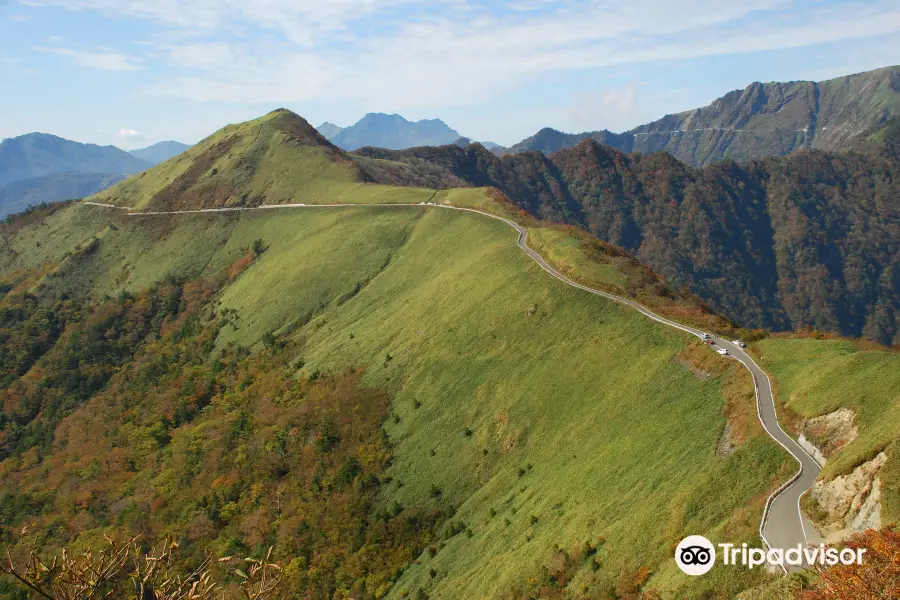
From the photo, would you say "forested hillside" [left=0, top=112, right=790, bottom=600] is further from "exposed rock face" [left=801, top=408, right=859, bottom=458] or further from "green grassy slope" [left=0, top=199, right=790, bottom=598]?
"exposed rock face" [left=801, top=408, right=859, bottom=458]

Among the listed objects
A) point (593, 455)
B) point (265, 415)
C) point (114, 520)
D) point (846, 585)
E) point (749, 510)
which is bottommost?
point (114, 520)

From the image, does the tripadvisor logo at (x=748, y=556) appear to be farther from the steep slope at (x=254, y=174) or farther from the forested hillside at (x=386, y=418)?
the steep slope at (x=254, y=174)

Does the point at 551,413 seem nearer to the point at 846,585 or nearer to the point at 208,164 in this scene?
the point at 846,585

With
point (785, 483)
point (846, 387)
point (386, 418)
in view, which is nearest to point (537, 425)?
point (386, 418)

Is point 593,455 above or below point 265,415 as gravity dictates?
above

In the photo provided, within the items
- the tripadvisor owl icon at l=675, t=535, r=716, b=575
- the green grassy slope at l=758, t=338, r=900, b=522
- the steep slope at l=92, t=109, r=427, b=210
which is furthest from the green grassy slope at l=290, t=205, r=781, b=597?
the steep slope at l=92, t=109, r=427, b=210

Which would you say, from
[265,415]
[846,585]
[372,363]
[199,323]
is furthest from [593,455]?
[199,323]
